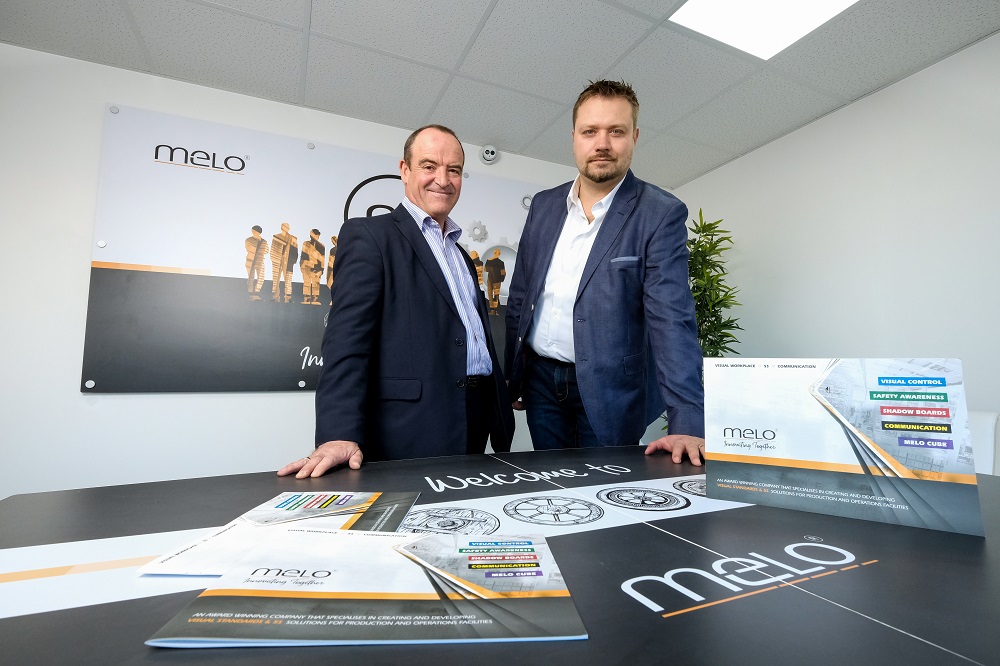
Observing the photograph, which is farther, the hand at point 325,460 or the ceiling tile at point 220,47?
the ceiling tile at point 220,47

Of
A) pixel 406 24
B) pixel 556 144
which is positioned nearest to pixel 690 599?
pixel 406 24

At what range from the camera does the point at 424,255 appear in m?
1.44

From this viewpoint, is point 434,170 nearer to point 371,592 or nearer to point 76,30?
point 371,592

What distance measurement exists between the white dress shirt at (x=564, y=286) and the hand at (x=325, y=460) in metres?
0.83

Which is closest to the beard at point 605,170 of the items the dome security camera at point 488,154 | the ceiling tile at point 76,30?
the dome security camera at point 488,154

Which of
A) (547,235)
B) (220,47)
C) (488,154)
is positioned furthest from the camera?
(488,154)

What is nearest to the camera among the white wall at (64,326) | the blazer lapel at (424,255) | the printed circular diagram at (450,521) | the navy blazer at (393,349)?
the printed circular diagram at (450,521)

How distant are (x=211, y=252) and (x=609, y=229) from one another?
252 centimetres

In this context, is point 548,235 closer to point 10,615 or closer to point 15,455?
point 10,615

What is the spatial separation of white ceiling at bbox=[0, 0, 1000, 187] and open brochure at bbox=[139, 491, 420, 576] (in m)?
2.40

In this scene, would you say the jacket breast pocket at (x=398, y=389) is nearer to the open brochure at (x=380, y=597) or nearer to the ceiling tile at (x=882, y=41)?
the open brochure at (x=380, y=597)

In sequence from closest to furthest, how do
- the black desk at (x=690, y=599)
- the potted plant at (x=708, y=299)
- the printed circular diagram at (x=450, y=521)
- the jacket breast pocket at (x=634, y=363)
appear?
the black desk at (x=690, y=599) < the printed circular diagram at (x=450, y=521) < the jacket breast pocket at (x=634, y=363) < the potted plant at (x=708, y=299)

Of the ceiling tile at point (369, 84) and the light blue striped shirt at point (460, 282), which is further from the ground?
the ceiling tile at point (369, 84)

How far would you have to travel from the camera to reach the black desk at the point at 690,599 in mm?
334
